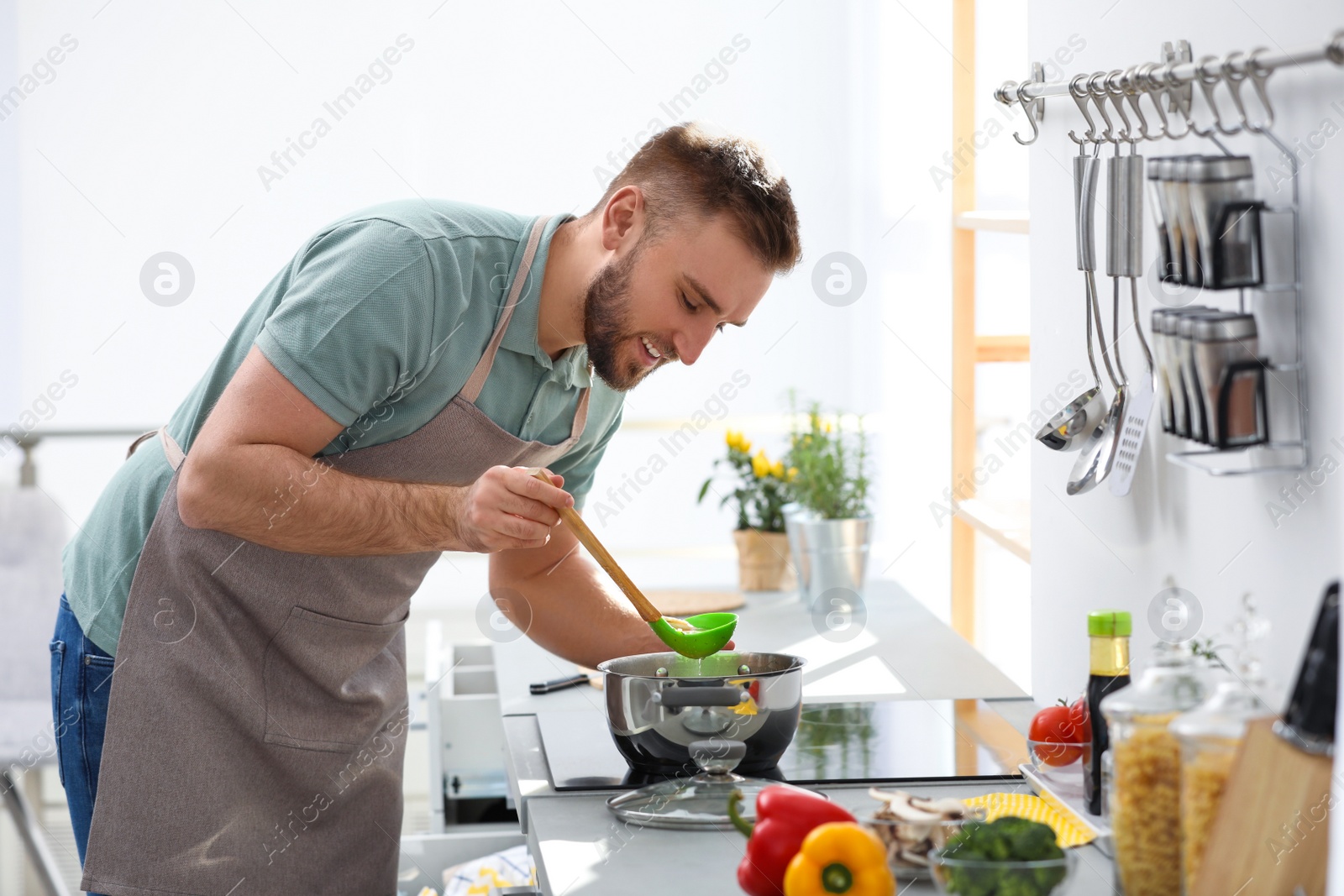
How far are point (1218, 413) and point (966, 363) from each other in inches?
63.0

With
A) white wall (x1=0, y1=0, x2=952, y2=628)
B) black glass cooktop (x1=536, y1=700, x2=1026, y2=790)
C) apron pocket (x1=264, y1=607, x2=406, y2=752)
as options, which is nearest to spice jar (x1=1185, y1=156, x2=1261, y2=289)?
black glass cooktop (x1=536, y1=700, x2=1026, y2=790)

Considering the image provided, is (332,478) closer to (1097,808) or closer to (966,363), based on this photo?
(1097,808)

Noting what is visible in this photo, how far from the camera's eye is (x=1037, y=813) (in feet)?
3.79

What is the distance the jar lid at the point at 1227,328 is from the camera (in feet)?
→ 3.25

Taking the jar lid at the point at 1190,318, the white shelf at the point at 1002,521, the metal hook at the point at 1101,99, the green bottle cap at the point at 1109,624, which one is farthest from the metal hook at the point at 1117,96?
the white shelf at the point at 1002,521

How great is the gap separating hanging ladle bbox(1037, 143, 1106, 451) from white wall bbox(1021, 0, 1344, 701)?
45mm

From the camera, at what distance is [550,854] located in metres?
1.11

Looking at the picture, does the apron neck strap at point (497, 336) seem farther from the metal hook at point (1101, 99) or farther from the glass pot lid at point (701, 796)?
the metal hook at point (1101, 99)

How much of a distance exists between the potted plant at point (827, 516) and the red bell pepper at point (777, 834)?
1195 mm

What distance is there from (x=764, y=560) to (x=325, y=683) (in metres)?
1.14

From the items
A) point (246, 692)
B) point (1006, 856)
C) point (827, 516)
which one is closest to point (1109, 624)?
point (1006, 856)

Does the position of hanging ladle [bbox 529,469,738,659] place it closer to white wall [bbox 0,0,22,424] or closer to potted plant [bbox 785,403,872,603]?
potted plant [bbox 785,403,872,603]

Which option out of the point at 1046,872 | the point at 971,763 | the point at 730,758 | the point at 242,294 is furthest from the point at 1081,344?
the point at 242,294

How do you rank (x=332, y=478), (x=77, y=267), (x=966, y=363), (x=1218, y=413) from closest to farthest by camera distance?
(x=1218, y=413), (x=332, y=478), (x=966, y=363), (x=77, y=267)
